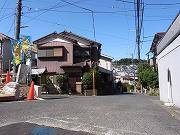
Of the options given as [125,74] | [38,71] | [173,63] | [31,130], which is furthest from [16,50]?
[125,74]

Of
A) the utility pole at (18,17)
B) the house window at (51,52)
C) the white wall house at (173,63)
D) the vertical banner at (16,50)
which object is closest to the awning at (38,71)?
the house window at (51,52)

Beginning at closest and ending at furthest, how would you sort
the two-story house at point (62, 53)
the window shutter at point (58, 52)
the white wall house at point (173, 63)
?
the white wall house at point (173, 63)
the two-story house at point (62, 53)
the window shutter at point (58, 52)

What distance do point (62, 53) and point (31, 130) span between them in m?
30.6

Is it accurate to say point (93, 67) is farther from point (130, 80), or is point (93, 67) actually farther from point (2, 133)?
point (130, 80)

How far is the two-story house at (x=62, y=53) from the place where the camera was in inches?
1479

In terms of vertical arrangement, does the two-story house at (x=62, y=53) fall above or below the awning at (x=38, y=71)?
above

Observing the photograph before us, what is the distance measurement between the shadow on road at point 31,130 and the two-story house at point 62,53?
94.4 feet

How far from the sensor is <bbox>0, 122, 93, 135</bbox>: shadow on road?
7.04m

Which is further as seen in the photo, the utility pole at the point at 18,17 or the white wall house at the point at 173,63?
the utility pole at the point at 18,17

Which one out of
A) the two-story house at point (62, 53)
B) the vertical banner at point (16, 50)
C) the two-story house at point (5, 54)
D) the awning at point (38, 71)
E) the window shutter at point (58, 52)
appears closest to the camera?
the vertical banner at point (16, 50)

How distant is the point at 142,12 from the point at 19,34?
31.2ft

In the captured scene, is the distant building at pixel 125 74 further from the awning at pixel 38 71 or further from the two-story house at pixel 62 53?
the awning at pixel 38 71

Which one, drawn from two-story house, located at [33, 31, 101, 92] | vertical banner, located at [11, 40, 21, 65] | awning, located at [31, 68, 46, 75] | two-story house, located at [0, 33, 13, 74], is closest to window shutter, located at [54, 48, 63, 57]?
two-story house, located at [33, 31, 101, 92]

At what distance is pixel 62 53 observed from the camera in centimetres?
3769
